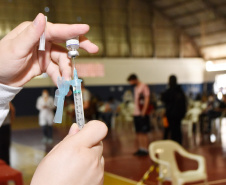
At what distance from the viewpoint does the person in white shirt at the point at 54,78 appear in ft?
1.86

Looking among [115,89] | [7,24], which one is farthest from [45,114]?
[115,89]

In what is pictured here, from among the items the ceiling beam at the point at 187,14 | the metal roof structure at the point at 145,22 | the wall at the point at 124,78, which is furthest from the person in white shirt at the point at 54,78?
the ceiling beam at the point at 187,14

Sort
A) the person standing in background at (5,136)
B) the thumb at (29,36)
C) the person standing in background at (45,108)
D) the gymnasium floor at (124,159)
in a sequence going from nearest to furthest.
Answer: the thumb at (29,36)
the person standing in background at (5,136)
the gymnasium floor at (124,159)
the person standing in background at (45,108)

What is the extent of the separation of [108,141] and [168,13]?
13.2 metres

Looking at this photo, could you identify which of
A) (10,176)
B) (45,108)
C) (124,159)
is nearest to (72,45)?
(10,176)

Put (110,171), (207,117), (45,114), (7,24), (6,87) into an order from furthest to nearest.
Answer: (7,24), (207,117), (45,114), (110,171), (6,87)

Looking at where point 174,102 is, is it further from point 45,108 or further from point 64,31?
point 64,31

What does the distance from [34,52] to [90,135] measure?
32 cm

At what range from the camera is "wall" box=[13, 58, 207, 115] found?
18.2m

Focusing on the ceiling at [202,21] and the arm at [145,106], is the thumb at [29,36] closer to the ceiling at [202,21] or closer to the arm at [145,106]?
the arm at [145,106]

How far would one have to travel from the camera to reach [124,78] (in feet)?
65.7

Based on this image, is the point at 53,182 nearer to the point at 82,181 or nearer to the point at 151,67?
the point at 82,181

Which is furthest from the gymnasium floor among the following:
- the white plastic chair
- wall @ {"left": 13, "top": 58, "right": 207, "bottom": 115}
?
wall @ {"left": 13, "top": 58, "right": 207, "bottom": 115}

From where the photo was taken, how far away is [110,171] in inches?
225
